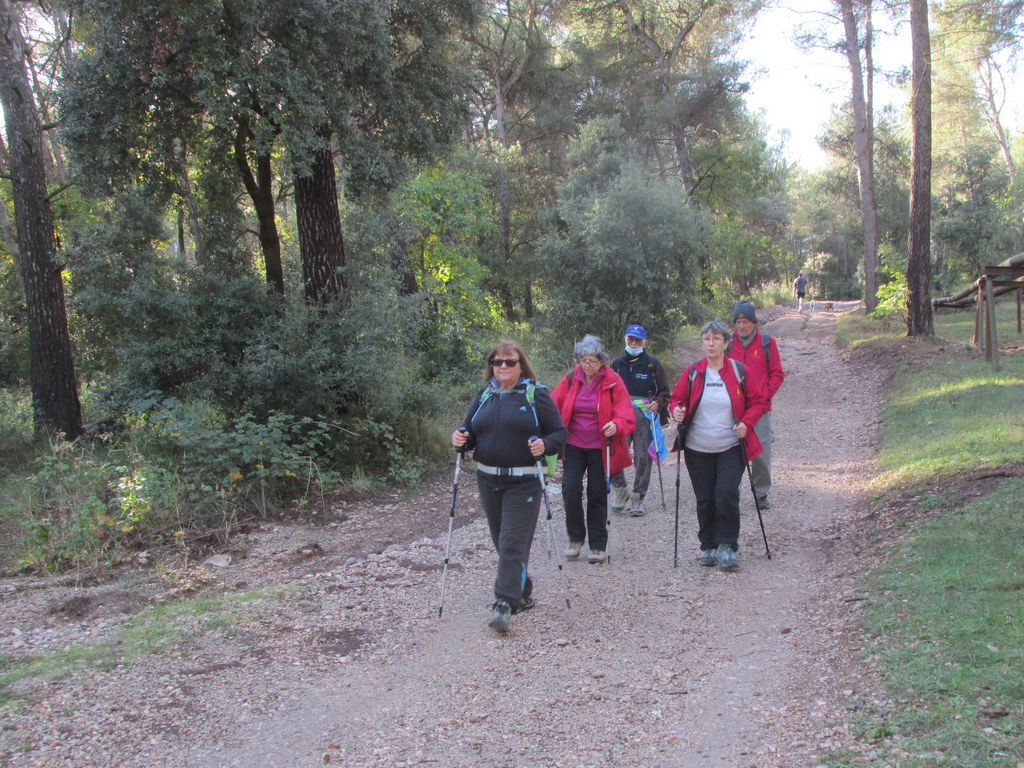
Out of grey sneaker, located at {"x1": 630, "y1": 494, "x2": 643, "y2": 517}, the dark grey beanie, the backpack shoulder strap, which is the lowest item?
grey sneaker, located at {"x1": 630, "y1": 494, "x2": 643, "y2": 517}

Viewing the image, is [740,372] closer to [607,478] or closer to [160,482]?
[607,478]

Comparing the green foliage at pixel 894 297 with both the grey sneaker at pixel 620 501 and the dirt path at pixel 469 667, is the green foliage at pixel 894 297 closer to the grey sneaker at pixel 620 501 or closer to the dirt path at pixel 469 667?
the grey sneaker at pixel 620 501

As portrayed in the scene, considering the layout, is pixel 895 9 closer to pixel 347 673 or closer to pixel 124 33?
pixel 124 33

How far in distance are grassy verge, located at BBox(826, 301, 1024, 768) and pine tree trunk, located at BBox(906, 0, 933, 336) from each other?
8320mm

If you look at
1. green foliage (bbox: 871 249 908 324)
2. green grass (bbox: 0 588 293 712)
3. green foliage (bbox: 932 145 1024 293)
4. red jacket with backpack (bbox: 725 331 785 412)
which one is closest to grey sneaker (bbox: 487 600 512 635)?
green grass (bbox: 0 588 293 712)

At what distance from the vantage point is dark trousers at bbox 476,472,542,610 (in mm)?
5465

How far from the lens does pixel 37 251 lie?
12062mm

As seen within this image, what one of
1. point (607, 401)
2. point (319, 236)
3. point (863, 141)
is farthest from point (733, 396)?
point (863, 141)

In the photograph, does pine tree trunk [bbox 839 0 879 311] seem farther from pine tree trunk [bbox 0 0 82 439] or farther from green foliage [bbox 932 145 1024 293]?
pine tree trunk [bbox 0 0 82 439]

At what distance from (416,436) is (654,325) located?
9.52 m

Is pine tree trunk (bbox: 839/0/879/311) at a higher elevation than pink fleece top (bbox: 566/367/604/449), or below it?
higher

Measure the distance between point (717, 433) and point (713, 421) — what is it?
0.10 m

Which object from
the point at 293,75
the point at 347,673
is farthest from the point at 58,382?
the point at 347,673

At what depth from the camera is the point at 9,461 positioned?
11.9 meters
